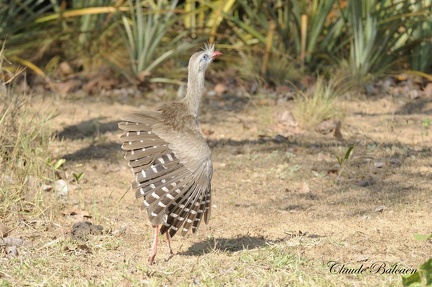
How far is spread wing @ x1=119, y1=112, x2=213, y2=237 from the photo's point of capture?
16.8ft

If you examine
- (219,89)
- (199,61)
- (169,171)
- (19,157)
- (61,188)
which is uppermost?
(199,61)

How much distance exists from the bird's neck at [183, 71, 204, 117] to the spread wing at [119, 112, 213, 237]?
0.29 metres

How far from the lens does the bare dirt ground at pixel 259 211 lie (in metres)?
5.00

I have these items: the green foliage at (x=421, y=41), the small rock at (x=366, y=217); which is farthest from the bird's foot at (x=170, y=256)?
the green foliage at (x=421, y=41)

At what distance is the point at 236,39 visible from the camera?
11.1 m

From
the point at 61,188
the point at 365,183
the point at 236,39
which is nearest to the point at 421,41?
the point at 236,39

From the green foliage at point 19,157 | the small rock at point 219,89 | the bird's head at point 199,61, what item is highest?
the bird's head at point 199,61

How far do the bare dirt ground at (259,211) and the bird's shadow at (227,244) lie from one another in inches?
0.5

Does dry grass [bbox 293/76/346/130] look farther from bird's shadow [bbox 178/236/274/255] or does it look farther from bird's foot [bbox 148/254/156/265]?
bird's foot [bbox 148/254/156/265]

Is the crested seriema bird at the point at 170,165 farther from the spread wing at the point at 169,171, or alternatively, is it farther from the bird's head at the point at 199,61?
the bird's head at the point at 199,61

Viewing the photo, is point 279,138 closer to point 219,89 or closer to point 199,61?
point 219,89

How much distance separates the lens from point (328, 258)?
5.19 meters

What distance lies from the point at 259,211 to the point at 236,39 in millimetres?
5071

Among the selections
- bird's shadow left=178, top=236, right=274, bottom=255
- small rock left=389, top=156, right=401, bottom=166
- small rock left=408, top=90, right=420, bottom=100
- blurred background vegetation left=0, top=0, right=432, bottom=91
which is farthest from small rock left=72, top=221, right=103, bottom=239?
small rock left=408, top=90, right=420, bottom=100
